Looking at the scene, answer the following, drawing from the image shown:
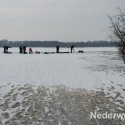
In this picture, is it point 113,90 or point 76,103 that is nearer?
point 76,103

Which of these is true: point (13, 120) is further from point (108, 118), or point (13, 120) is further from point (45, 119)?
point (108, 118)

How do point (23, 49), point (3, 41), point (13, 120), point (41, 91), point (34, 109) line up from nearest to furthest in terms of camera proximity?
point (13, 120)
point (34, 109)
point (41, 91)
point (23, 49)
point (3, 41)

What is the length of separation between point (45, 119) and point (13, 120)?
100 cm

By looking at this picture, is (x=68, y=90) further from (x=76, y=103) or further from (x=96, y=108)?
(x=96, y=108)

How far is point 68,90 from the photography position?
12.5 metres

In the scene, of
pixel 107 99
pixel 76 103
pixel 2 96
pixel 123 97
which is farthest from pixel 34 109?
pixel 123 97

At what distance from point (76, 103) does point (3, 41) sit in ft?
610

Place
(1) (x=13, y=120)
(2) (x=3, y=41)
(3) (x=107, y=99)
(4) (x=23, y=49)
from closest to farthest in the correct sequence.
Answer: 1. (1) (x=13, y=120)
2. (3) (x=107, y=99)
3. (4) (x=23, y=49)
4. (2) (x=3, y=41)

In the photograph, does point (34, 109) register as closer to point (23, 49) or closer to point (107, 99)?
point (107, 99)

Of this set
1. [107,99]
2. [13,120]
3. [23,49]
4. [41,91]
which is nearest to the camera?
[13,120]

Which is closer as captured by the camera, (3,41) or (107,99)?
(107,99)

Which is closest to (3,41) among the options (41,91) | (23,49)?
(23,49)

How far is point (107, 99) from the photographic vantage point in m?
10.8

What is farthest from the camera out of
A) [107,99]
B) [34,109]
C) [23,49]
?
[23,49]
